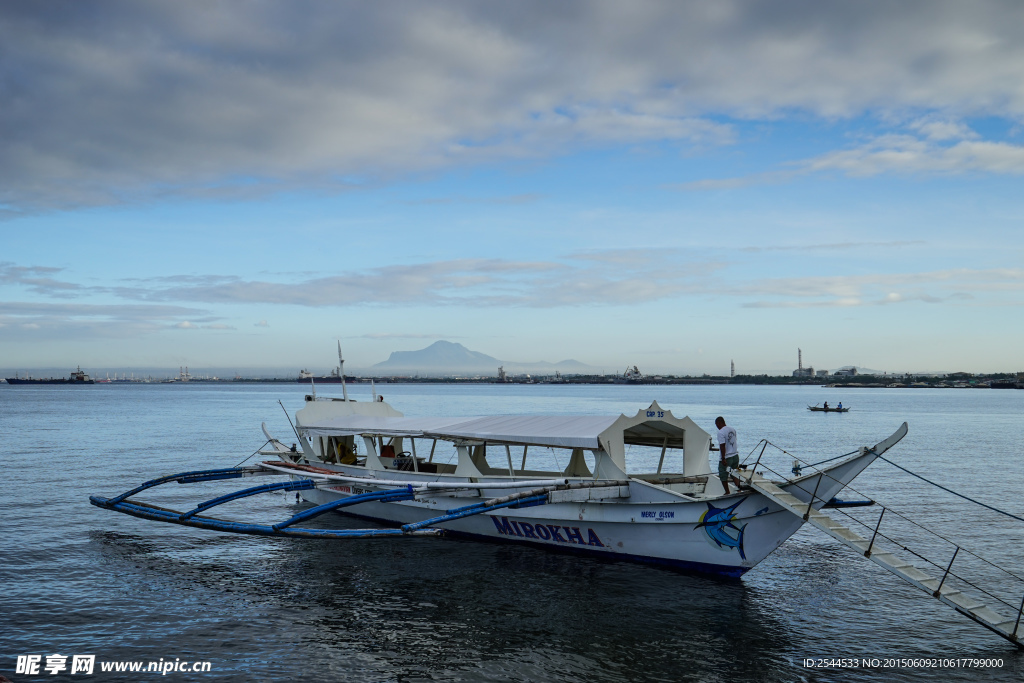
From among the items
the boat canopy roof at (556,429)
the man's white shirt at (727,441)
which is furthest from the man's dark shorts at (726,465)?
the boat canopy roof at (556,429)

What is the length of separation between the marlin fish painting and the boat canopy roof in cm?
295

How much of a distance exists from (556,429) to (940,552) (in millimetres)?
12399

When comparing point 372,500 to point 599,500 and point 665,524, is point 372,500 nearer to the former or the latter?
point 599,500

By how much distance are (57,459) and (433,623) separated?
129 feet

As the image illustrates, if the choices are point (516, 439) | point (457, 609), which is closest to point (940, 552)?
point (516, 439)

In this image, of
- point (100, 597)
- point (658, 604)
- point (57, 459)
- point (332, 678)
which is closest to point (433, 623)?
point (332, 678)

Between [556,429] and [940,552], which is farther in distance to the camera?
[940,552]

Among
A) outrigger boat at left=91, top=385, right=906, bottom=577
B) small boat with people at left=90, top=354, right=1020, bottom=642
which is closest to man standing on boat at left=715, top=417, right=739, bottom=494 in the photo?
small boat with people at left=90, top=354, right=1020, bottom=642

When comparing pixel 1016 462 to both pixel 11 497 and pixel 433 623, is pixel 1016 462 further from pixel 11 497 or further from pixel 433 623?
pixel 11 497

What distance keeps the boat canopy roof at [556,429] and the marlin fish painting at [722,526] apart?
295cm

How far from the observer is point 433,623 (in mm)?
14492

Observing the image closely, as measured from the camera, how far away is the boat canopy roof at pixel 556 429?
59.3 ft

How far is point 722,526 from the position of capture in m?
15.9

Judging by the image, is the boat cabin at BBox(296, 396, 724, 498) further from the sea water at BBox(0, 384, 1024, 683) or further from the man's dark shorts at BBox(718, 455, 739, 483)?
the sea water at BBox(0, 384, 1024, 683)
